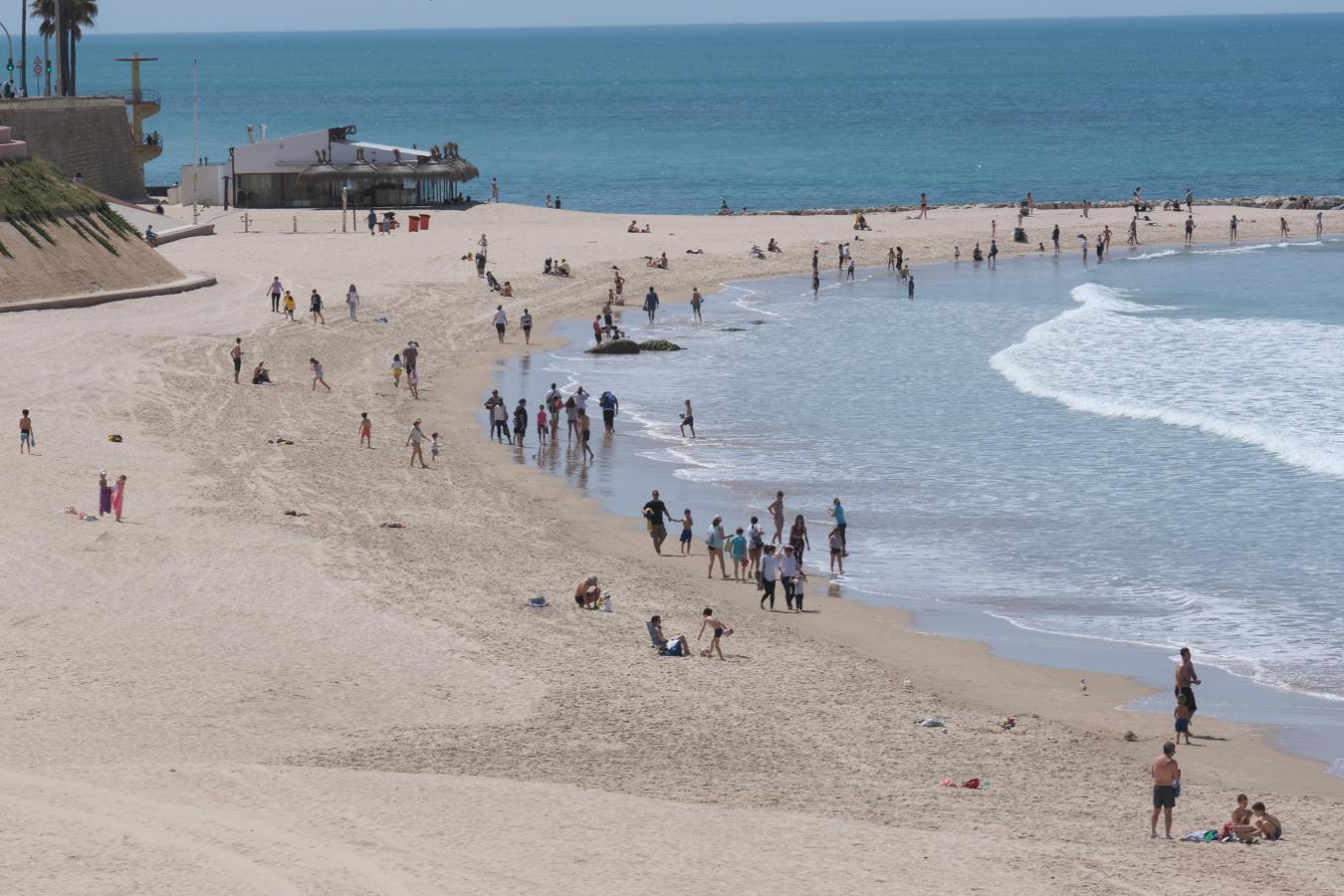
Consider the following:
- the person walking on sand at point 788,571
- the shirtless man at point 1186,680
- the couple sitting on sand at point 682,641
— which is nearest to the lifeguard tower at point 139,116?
the person walking on sand at point 788,571

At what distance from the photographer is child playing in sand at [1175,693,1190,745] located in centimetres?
1755

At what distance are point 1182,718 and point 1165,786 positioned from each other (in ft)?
9.78

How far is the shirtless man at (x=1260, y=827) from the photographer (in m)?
14.8

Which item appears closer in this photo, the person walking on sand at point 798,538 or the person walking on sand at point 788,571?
the person walking on sand at point 788,571

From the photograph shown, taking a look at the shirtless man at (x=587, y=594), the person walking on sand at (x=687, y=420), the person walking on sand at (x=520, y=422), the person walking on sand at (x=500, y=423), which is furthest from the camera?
the person walking on sand at (x=687, y=420)

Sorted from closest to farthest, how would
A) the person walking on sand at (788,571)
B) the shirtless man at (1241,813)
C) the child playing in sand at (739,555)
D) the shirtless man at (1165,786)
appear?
the shirtless man at (1165,786) < the shirtless man at (1241,813) < the person walking on sand at (788,571) < the child playing in sand at (739,555)

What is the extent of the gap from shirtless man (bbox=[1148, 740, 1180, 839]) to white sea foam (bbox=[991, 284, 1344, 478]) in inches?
644

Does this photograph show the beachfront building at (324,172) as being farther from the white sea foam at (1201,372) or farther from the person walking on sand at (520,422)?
the person walking on sand at (520,422)

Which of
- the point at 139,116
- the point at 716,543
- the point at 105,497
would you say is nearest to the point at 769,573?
the point at 716,543

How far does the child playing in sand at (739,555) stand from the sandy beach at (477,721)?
2.30 ft

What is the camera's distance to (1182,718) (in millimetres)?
17562

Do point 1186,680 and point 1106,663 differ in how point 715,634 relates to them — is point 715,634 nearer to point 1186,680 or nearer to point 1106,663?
point 1106,663

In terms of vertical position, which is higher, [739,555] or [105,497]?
[105,497]

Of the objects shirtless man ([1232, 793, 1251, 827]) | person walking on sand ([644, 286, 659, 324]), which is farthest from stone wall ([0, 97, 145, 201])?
shirtless man ([1232, 793, 1251, 827])
